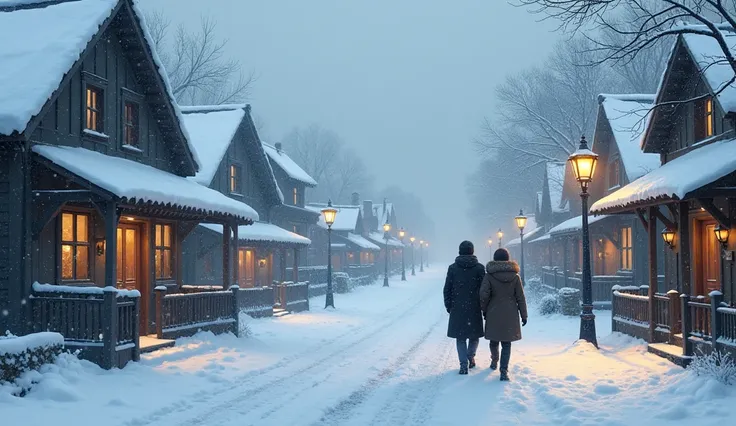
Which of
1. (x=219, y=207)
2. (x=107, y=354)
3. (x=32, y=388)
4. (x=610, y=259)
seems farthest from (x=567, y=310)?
(x=32, y=388)

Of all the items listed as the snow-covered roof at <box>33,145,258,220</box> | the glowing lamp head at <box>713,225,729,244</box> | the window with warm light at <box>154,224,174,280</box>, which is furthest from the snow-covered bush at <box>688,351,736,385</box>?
the window with warm light at <box>154,224,174,280</box>

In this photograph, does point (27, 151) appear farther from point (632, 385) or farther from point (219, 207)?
point (632, 385)

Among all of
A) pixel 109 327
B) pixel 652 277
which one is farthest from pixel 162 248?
pixel 652 277

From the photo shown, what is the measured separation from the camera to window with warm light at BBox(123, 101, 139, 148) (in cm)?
1634

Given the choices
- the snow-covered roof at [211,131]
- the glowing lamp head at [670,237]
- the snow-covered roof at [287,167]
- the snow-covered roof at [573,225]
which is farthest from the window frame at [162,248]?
the snow-covered roof at [287,167]

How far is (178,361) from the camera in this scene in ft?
44.8

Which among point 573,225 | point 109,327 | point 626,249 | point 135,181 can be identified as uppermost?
point 135,181

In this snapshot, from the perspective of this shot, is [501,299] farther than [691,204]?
No

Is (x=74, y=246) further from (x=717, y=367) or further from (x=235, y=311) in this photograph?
(x=717, y=367)

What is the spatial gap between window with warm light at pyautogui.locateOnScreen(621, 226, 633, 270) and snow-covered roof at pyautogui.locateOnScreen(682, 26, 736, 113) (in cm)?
1361

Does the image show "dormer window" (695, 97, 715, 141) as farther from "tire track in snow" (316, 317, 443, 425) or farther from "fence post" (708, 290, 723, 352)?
"tire track in snow" (316, 317, 443, 425)

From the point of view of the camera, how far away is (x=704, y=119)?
51.8 feet

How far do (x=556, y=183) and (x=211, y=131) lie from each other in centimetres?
2507

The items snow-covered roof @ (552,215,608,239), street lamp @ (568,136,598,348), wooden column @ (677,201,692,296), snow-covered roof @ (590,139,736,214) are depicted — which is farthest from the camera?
snow-covered roof @ (552,215,608,239)
